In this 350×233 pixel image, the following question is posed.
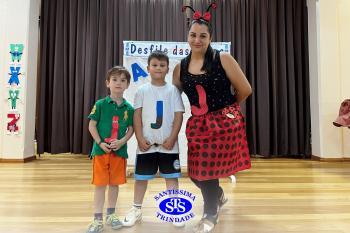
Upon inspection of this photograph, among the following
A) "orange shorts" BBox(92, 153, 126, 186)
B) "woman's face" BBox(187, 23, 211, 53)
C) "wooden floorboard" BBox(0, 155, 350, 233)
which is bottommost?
"wooden floorboard" BBox(0, 155, 350, 233)

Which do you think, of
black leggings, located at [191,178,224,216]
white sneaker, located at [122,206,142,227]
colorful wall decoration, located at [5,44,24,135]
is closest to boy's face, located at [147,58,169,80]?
black leggings, located at [191,178,224,216]

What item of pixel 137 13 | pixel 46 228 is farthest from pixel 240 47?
pixel 46 228

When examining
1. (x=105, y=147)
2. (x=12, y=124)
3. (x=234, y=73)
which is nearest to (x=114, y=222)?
(x=105, y=147)

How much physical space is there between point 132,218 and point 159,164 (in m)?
0.29

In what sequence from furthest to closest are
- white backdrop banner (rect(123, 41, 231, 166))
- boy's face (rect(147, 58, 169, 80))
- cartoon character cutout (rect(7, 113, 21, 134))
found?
cartoon character cutout (rect(7, 113, 21, 134))
white backdrop banner (rect(123, 41, 231, 166))
boy's face (rect(147, 58, 169, 80))

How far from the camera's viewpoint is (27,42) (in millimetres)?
3566

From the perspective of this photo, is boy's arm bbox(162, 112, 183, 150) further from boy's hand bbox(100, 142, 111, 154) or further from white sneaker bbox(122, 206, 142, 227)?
white sneaker bbox(122, 206, 142, 227)

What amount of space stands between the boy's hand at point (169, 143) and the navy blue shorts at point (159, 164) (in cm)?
5

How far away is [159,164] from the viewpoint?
1453mm

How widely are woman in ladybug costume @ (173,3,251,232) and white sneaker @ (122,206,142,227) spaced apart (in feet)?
0.99

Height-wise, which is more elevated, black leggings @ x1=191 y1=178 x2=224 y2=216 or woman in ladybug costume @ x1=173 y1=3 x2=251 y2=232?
woman in ladybug costume @ x1=173 y1=3 x2=251 y2=232

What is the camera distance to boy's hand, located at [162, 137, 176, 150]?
4.56ft

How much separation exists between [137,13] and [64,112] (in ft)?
5.55

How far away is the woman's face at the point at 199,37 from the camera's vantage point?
4.49 feet
